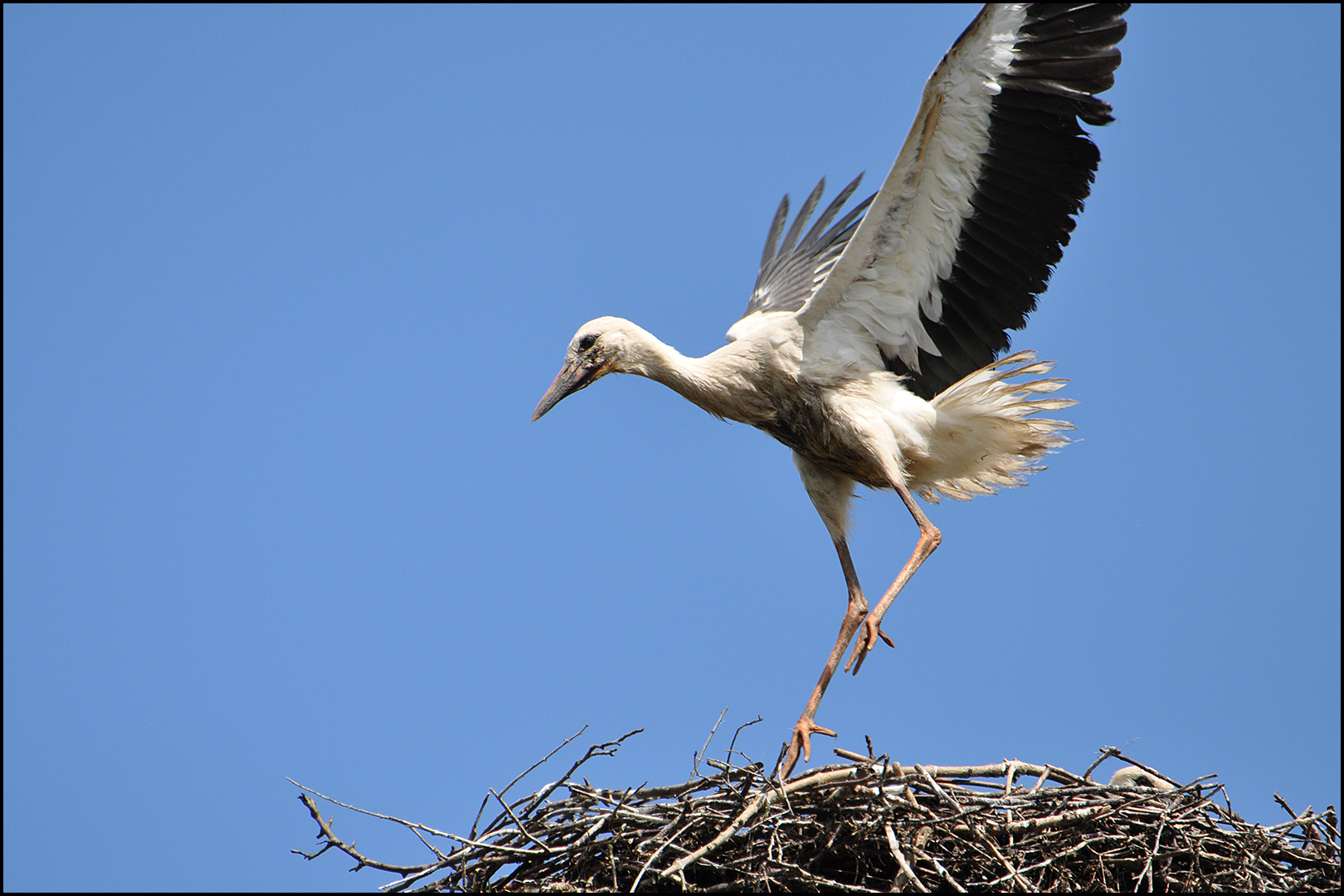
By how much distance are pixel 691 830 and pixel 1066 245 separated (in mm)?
2599

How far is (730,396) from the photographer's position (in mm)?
4473

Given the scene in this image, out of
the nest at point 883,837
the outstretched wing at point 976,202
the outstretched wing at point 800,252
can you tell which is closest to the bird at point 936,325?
the outstretched wing at point 976,202

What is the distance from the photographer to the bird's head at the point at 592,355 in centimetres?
464

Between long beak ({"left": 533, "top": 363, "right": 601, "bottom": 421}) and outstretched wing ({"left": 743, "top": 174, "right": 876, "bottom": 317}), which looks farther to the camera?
outstretched wing ({"left": 743, "top": 174, "right": 876, "bottom": 317})

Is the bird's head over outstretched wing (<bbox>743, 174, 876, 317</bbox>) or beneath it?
beneath

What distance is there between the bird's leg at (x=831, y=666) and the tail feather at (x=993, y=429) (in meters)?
0.47

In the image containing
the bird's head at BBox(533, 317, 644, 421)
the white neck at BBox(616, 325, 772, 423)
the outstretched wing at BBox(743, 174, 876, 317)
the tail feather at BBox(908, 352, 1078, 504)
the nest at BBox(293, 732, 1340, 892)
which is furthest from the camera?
the outstretched wing at BBox(743, 174, 876, 317)

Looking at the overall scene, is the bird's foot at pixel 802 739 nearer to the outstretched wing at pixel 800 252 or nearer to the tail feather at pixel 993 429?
the tail feather at pixel 993 429

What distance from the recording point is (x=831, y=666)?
4.25 metres

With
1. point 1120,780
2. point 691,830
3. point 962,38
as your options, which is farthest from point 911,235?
point 691,830

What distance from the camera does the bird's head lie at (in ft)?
15.2

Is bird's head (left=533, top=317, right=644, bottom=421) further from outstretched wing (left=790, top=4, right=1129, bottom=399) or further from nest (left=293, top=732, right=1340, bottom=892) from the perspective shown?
nest (left=293, top=732, right=1340, bottom=892)

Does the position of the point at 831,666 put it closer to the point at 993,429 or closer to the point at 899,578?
the point at 899,578

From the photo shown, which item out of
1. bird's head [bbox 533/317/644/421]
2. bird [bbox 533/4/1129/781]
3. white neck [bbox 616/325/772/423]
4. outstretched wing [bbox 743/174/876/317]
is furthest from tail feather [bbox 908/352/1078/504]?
outstretched wing [bbox 743/174/876/317]
